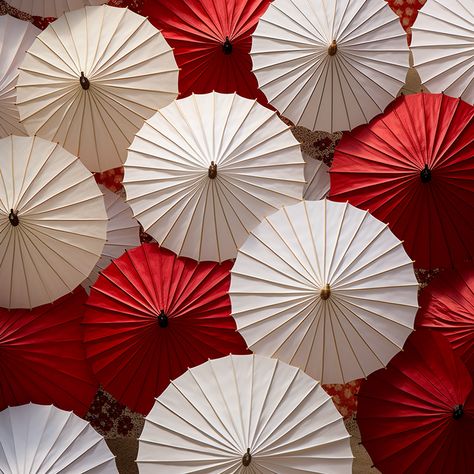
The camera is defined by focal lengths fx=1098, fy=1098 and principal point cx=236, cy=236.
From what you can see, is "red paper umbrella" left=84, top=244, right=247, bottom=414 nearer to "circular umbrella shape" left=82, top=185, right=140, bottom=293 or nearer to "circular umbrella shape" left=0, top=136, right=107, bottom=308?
"circular umbrella shape" left=0, top=136, right=107, bottom=308

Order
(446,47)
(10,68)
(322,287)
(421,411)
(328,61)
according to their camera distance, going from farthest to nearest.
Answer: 1. (10,68)
2. (446,47)
3. (328,61)
4. (421,411)
5. (322,287)

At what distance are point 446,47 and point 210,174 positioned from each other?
4.59 ft

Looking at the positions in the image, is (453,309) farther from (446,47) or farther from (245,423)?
(446,47)

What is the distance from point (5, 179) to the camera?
5.11 m

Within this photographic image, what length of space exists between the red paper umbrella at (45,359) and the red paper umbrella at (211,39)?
1345mm

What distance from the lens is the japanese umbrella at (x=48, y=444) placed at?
4.81 meters

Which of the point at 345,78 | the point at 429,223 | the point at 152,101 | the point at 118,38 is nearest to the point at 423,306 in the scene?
the point at 429,223

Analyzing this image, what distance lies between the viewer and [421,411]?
4.93 m

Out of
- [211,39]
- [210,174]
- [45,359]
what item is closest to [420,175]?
[210,174]

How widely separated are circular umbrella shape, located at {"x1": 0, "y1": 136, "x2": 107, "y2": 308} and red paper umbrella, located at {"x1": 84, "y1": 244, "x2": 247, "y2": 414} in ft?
0.55

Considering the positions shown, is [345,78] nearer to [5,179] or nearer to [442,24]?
[442,24]

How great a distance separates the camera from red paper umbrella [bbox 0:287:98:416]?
5.08 meters

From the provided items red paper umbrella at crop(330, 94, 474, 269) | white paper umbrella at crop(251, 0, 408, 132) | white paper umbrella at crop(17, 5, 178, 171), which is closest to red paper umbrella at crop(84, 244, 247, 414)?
white paper umbrella at crop(17, 5, 178, 171)

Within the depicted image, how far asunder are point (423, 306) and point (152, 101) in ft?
5.44
